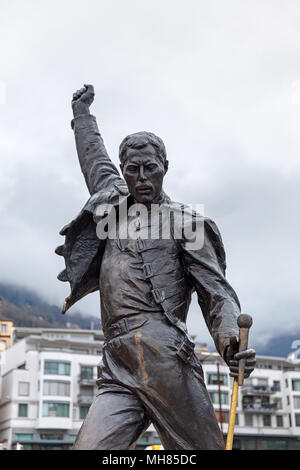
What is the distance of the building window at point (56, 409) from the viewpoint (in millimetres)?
48781

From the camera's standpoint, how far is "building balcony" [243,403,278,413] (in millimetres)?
56156

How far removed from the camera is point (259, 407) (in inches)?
2219

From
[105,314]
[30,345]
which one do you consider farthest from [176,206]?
[30,345]

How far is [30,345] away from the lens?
175 feet

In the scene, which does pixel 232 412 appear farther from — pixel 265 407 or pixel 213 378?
pixel 265 407

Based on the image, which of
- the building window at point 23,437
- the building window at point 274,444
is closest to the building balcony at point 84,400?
the building window at point 23,437

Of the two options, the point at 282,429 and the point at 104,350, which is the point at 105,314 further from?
the point at 282,429

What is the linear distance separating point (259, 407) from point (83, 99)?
177ft

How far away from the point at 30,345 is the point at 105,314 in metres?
50.6

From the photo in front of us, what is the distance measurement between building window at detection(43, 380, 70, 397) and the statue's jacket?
46.0 meters

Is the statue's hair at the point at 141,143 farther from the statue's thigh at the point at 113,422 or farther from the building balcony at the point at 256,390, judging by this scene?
the building balcony at the point at 256,390

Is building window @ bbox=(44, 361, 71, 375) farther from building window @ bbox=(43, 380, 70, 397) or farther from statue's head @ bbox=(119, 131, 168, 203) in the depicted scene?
statue's head @ bbox=(119, 131, 168, 203)

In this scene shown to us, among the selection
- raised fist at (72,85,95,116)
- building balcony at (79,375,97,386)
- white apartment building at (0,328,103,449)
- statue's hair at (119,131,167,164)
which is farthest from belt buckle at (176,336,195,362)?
building balcony at (79,375,97,386)

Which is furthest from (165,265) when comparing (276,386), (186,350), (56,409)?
(276,386)
